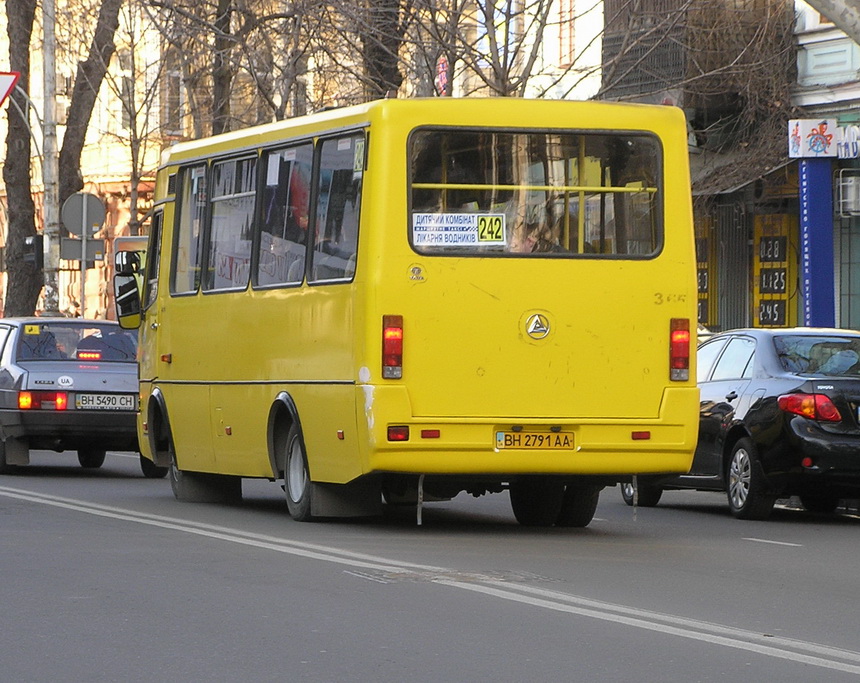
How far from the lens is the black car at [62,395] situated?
63.3ft

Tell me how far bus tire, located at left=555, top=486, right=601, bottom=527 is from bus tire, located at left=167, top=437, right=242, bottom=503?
3140 millimetres

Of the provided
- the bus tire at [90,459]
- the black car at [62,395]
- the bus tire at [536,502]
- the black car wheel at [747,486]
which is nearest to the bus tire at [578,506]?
the bus tire at [536,502]

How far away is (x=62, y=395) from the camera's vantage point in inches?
762

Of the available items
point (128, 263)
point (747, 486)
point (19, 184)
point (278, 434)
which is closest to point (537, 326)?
point (278, 434)

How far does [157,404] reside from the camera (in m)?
16.3

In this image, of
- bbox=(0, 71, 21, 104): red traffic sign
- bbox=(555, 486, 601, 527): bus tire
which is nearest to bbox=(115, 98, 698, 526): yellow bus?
bbox=(555, 486, 601, 527): bus tire

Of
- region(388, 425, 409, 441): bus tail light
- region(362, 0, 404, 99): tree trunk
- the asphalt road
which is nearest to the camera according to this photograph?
the asphalt road

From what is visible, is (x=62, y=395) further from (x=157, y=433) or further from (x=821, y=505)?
(x=821, y=505)

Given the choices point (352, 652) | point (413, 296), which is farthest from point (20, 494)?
→ point (352, 652)

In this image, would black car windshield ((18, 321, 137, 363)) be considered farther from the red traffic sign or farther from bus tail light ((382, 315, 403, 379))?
bus tail light ((382, 315, 403, 379))

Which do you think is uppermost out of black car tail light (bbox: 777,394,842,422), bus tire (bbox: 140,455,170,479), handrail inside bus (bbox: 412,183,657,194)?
handrail inside bus (bbox: 412,183,657,194)

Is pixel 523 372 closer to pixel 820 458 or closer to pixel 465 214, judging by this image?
pixel 465 214

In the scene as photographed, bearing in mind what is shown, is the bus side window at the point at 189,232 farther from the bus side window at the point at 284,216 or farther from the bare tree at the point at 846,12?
the bare tree at the point at 846,12

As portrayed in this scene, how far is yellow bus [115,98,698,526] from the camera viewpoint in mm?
12617
